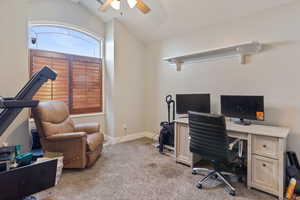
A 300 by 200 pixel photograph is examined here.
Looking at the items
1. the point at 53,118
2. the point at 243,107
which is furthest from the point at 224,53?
the point at 53,118

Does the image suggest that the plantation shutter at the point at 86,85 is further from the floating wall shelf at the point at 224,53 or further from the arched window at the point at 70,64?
the floating wall shelf at the point at 224,53

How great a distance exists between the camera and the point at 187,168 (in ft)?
9.11

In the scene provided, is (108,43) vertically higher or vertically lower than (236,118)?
higher

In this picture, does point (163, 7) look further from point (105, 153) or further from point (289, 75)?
point (105, 153)

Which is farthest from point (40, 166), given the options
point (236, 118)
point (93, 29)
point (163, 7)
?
point (93, 29)

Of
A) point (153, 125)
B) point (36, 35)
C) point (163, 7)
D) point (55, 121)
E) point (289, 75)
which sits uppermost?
point (163, 7)

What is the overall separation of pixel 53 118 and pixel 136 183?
168 centimetres

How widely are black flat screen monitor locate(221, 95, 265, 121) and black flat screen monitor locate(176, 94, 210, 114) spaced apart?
1.13 feet

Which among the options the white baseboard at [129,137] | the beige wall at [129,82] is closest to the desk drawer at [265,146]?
the white baseboard at [129,137]

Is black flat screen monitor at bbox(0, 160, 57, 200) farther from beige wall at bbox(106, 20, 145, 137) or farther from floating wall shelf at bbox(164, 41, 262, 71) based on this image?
beige wall at bbox(106, 20, 145, 137)

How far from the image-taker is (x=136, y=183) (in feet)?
7.61

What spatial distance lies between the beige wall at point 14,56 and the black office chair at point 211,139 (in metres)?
2.50

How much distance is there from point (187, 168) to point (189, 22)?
2.68 meters

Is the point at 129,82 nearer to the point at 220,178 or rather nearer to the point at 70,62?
the point at 70,62
